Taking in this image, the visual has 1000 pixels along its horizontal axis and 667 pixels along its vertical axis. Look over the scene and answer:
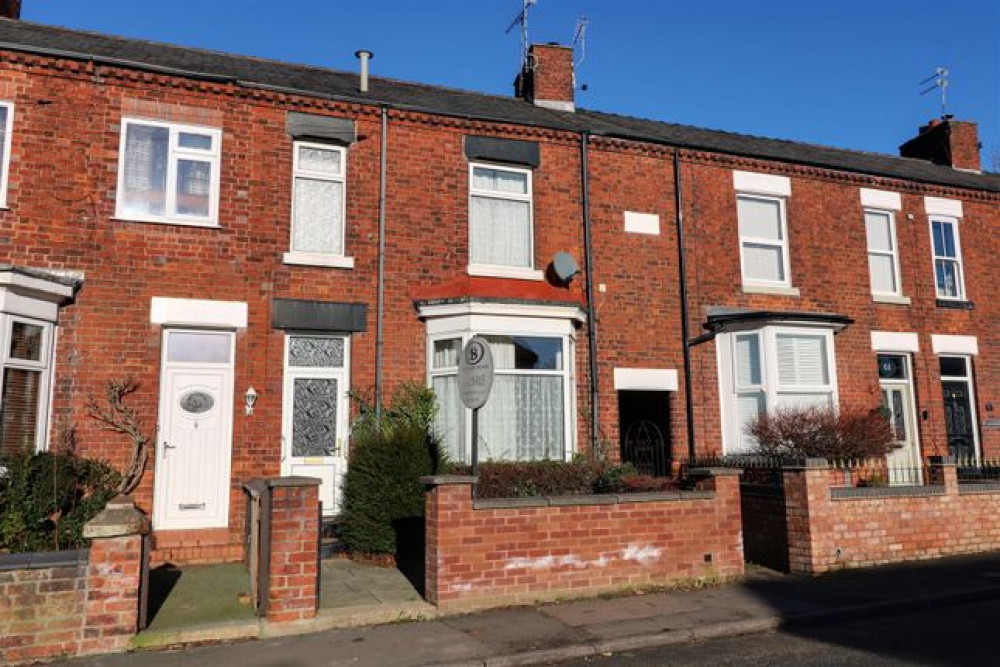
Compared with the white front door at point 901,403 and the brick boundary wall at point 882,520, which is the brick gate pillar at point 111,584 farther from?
the white front door at point 901,403

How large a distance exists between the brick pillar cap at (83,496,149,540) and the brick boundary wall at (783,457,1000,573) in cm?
698

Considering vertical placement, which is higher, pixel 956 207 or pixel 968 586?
pixel 956 207

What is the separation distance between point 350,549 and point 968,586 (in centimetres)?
690

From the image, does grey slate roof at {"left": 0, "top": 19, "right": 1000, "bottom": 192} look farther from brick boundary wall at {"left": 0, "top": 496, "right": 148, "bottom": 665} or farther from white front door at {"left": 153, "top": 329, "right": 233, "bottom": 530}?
brick boundary wall at {"left": 0, "top": 496, "right": 148, "bottom": 665}

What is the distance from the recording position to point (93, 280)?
930 cm

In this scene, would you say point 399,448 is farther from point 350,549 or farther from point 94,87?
point 94,87

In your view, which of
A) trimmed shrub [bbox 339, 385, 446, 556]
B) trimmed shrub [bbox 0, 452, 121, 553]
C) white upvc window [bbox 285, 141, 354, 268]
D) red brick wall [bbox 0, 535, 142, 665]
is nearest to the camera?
→ red brick wall [bbox 0, 535, 142, 665]

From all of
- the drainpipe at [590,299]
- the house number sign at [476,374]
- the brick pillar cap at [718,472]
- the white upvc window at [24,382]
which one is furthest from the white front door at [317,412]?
the brick pillar cap at [718,472]

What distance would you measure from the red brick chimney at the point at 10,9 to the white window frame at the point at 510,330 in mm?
9077

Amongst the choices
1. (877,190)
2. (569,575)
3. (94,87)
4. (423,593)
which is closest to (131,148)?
(94,87)

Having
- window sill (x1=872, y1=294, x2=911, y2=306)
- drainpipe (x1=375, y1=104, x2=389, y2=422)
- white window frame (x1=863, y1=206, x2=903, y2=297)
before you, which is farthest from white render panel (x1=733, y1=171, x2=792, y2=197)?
drainpipe (x1=375, y1=104, x2=389, y2=422)

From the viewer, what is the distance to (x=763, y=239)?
13.1m

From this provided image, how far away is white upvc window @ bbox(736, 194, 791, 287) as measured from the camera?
13.0m

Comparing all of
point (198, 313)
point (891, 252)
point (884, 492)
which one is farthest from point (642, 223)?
point (198, 313)
